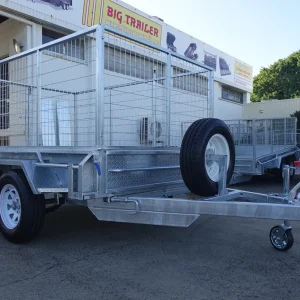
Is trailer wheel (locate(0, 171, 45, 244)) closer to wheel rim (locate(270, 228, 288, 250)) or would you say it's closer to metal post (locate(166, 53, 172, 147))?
metal post (locate(166, 53, 172, 147))

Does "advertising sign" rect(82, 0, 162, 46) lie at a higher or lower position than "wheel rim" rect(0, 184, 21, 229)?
higher

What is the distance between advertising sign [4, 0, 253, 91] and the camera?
1040 centimetres

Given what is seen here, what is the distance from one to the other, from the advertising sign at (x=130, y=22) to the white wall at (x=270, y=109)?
3681mm

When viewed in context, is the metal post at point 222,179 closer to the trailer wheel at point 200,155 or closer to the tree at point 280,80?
the trailer wheel at point 200,155

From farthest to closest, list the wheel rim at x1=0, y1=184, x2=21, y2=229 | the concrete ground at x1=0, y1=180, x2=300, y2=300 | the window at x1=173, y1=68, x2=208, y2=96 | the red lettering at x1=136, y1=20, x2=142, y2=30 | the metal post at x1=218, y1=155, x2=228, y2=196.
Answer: the red lettering at x1=136, y1=20, x2=142, y2=30, the window at x1=173, y1=68, x2=208, y2=96, the wheel rim at x1=0, y1=184, x2=21, y2=229, the metal post at x1=218, y1=155, x2=228, y2=196, the concrete ground at x1=0, y1=180, x2=300, y2=300

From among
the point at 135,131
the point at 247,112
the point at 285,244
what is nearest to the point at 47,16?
the point at 135,131

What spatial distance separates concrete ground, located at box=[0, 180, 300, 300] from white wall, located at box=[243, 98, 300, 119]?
17846 mm

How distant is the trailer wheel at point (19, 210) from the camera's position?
454cm

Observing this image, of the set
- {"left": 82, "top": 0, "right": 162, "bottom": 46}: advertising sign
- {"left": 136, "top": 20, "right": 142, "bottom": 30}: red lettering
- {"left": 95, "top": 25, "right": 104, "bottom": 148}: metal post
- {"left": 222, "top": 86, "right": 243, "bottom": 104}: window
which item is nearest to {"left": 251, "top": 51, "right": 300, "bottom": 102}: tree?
{"left": 222, "top": 86, "right": 243, "bottom": 104}: window

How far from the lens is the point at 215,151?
458 cm

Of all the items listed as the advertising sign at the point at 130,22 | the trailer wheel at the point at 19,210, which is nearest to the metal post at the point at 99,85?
the trailer wheel at the point at 19,210

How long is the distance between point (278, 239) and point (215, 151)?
1.31 metres

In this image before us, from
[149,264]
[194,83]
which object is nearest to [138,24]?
[194,83]

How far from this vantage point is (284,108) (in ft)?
72.7
